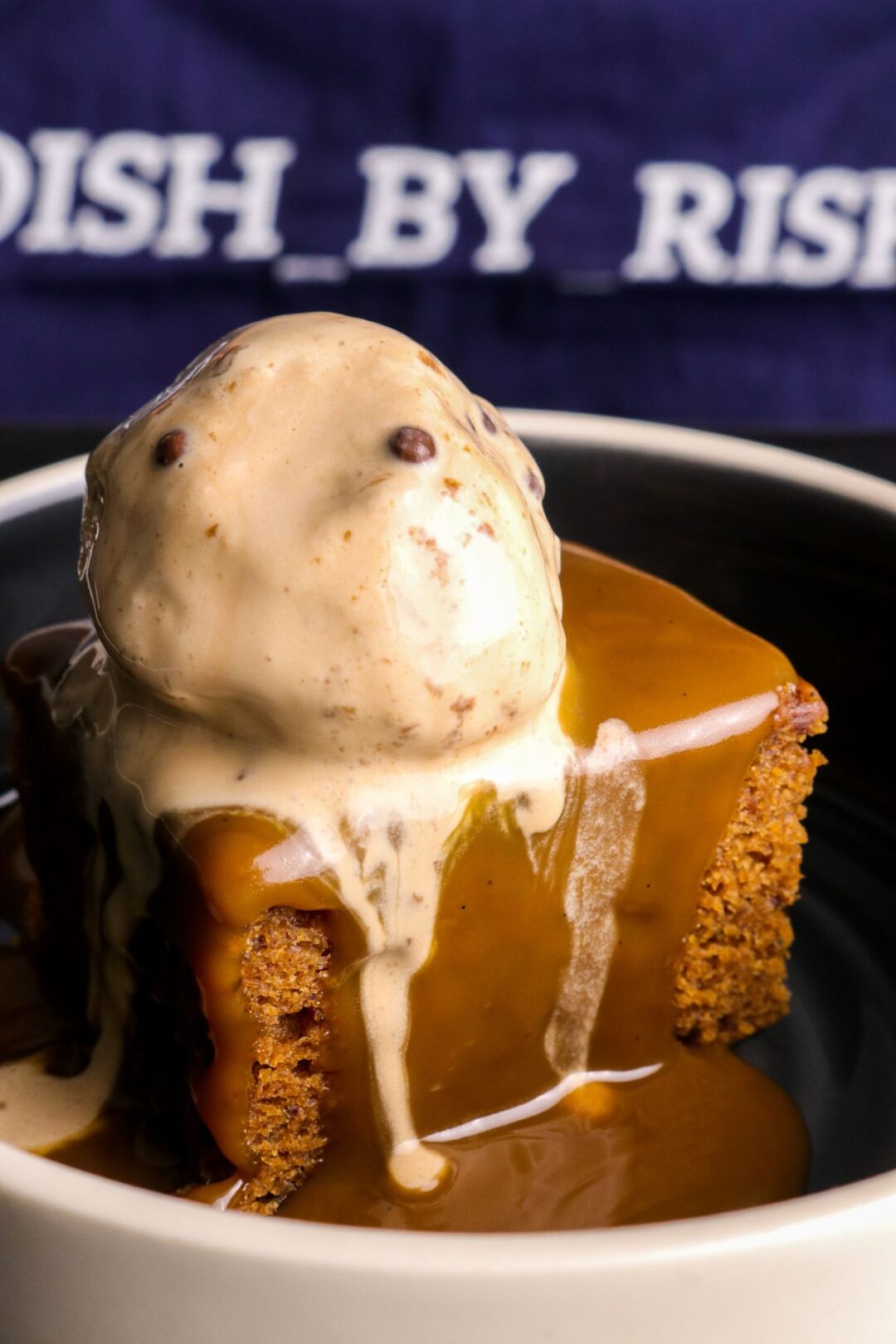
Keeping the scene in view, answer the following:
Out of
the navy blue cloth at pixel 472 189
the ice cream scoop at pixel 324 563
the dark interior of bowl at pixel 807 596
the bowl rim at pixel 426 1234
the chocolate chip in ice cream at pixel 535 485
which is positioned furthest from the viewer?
the navy blue cloth at pixel 472 189

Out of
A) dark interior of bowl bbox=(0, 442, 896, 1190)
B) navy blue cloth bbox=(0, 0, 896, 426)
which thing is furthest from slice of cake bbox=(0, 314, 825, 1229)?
navy blue cloth bbox=(0, 0, 896, 426)

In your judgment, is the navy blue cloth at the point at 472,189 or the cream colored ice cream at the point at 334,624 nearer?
the cream colored ice cream at the point at 334,624

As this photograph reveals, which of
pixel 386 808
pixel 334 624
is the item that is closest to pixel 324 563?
pixel 334 624

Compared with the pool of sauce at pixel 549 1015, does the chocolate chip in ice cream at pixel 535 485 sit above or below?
above

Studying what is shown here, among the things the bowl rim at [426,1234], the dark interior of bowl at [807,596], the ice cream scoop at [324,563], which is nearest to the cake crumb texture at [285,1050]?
the ice cream scoop at [324,563]

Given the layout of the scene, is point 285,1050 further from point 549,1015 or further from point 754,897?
point 754,897

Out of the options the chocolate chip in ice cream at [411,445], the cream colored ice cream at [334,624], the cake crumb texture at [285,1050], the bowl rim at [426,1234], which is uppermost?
the chocolate chip in ice cream at [411,445]

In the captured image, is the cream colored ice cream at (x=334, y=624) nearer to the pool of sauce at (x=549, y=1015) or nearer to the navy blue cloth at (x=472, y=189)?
the pool of sauce at (x=549, y=1015)

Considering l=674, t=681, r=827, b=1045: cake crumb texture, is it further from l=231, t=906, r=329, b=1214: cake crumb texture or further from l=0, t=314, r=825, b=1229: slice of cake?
l=231, t=906, r=329, b=1214: cake crumb texture
